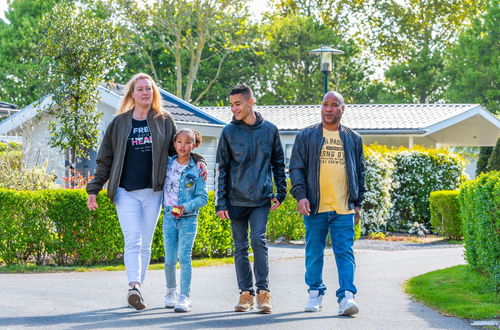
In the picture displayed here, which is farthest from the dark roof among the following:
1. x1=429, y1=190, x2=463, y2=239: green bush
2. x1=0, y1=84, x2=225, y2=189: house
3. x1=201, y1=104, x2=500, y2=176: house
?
x1=429, y1=190, x2=463, y2=239: green bush

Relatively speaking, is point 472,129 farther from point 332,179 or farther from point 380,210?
point 332,179

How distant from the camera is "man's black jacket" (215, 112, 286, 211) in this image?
7977 mm

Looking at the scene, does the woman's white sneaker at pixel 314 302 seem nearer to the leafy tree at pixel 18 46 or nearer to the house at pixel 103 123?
the house at pixel 103 123

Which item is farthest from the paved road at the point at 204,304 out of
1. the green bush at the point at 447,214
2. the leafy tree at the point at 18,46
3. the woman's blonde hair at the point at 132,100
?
the leafy tree at the point at 18,46

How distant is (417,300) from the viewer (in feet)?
30.6

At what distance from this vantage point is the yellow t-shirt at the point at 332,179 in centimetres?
810

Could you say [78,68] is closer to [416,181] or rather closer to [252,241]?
[252,241]

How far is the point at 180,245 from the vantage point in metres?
8.07

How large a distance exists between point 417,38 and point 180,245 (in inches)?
2019

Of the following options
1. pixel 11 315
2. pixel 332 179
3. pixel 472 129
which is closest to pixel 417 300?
pixel 332 179

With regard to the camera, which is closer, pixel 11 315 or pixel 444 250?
pixel 11 315

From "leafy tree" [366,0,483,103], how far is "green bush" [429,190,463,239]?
3467cm

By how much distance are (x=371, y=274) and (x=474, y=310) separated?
4.00m

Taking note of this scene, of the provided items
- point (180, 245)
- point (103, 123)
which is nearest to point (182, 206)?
point (180, 245)
